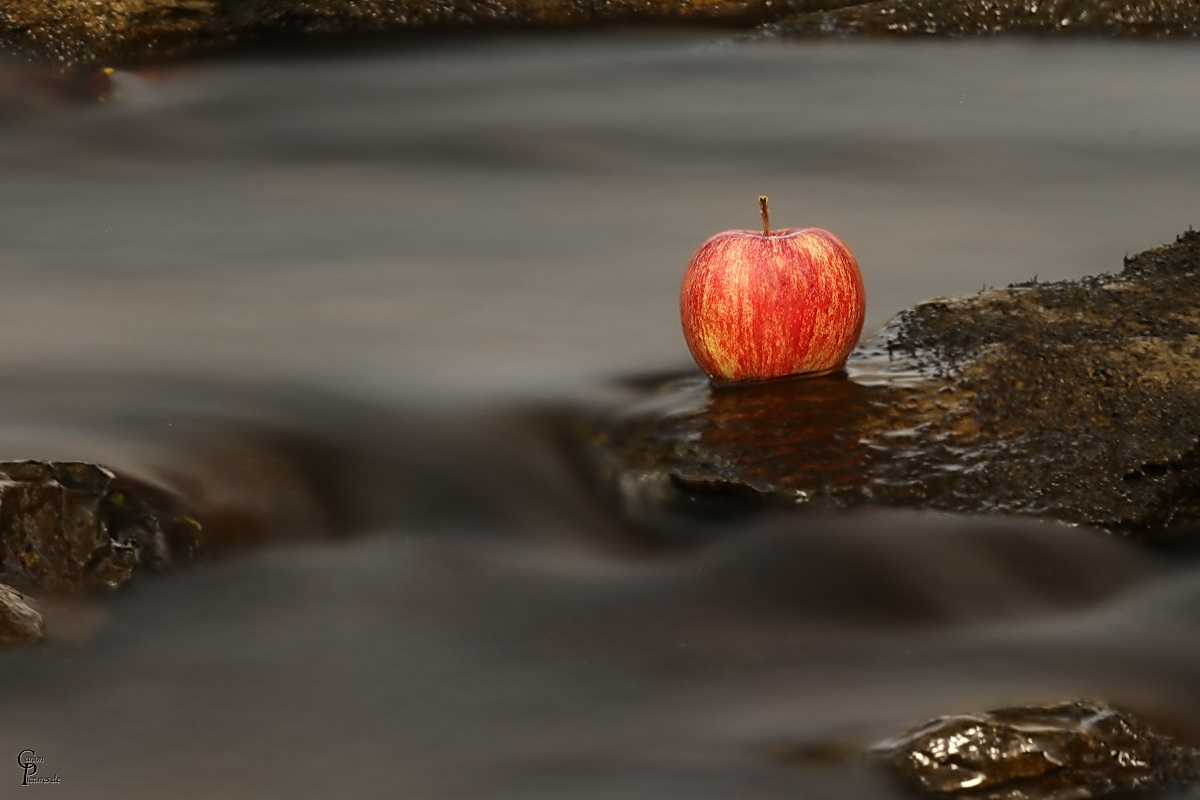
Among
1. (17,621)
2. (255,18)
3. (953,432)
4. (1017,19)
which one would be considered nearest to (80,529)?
(17,621)

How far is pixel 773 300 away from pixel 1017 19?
5653 mm

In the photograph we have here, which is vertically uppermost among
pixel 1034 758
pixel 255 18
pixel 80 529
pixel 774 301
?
pixel 255 18

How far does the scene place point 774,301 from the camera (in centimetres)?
417

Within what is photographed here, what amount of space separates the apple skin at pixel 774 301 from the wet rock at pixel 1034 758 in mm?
1389

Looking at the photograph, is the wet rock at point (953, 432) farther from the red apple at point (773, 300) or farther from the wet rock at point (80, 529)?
the wet rock at point (80, 529)

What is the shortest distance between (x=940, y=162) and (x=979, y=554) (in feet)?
12.6

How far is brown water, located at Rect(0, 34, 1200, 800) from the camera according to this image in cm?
316

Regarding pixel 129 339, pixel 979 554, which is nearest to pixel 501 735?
pixel 979 554

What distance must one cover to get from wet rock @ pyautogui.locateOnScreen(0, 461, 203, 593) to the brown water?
0.27ft

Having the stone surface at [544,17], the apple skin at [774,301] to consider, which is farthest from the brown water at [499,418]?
the stone surface at [544,17]

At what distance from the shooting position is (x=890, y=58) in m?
8.79

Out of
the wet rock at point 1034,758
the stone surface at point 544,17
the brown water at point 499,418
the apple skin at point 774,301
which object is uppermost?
the stone surface at point 544,17

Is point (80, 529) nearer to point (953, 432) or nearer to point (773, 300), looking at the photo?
point (773, 300)

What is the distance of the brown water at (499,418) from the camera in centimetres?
316
